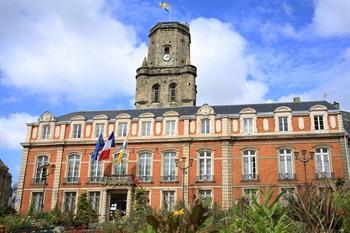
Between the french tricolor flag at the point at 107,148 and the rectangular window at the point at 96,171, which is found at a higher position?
the french tricolor flag at the point at 107,148

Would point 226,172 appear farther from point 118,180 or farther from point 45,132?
point 45,132

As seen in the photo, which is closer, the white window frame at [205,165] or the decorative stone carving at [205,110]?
the white window frame at [205,165]

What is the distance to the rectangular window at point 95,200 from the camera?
104 ft

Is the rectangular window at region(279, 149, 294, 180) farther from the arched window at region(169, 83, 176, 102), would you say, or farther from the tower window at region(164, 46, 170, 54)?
the tower window at region(164, 46, 170, 54)

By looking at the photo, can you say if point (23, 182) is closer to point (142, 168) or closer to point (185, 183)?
point (142, 168)

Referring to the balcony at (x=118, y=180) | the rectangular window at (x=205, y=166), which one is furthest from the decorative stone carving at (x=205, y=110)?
the balcony at (x=118, y=180)

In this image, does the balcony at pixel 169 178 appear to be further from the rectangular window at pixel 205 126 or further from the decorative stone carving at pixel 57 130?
the decorative stone carving at pixel 57 130

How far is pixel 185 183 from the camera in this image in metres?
31.0

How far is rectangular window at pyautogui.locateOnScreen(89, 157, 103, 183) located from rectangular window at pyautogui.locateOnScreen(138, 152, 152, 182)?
3.60 metres

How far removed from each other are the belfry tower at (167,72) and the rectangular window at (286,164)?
17.5 metres

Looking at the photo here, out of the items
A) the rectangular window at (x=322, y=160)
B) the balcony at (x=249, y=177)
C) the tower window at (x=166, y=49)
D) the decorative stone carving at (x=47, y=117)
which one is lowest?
A: the balcony at (x=249, y=177)

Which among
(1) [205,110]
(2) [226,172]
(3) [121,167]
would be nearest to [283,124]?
(2) [226,172]

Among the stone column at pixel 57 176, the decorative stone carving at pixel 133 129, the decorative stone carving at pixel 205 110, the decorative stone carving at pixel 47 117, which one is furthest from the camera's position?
the decorative stone carving at pixel 47 117

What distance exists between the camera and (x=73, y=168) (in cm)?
3347
